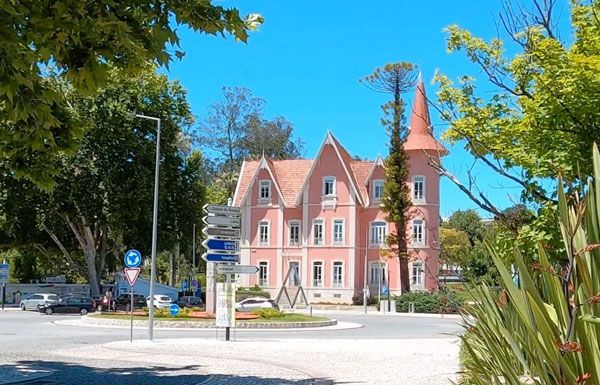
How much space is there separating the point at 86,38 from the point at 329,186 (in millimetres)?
54614

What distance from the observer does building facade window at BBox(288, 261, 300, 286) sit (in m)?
59.8

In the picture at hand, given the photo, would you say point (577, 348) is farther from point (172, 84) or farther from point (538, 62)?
point (172, 84)

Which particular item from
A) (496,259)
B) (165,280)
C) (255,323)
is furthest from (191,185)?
(496,259)

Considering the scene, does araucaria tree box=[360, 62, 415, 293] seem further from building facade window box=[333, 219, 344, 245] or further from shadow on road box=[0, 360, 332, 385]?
shadow on road box=[0, 360, 332, 385]

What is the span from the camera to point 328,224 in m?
61.1

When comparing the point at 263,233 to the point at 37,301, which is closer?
the point at 37,301

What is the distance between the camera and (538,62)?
753 cm

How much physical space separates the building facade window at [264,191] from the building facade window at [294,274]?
6.47m

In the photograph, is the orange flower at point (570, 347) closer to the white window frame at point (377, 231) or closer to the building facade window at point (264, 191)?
the white window frame at point (377, 231)

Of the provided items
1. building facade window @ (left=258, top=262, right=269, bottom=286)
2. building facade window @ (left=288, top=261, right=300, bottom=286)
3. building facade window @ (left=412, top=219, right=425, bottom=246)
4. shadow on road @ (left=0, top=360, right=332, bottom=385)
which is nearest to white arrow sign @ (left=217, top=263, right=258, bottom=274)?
shadow on road @ (left=0, top=360, right=332, bottom=385)

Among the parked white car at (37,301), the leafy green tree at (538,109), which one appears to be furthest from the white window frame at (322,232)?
the leafy green tree at (538,109)

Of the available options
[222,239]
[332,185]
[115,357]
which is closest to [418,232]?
[332,185]

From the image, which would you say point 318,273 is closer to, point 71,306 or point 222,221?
point 71,306

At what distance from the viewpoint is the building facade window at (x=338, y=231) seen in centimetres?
6059
